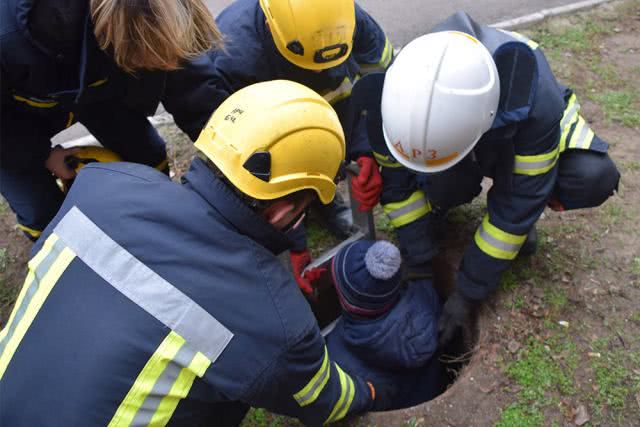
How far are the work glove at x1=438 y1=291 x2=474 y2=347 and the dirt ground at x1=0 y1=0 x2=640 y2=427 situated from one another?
4.2 inches

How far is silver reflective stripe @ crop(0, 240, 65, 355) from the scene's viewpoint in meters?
1.55

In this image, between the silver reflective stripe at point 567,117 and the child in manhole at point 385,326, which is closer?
the child in manhole at point 385,326

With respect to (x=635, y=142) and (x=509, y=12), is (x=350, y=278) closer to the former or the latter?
(x=635, y=142)

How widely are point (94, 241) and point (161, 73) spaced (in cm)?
106

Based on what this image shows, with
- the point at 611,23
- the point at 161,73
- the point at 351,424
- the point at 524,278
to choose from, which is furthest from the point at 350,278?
the point at 611,23

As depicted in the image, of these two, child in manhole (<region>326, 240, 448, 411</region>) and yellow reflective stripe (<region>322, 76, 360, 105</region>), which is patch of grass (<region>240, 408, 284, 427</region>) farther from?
yellow reflective stripe (<region>322, 76, 360, 105</region>)

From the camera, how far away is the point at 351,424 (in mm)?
2426

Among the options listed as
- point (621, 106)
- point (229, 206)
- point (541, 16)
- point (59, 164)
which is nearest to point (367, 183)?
point (229, 206)

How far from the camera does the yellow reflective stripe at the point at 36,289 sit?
1510 millimetres

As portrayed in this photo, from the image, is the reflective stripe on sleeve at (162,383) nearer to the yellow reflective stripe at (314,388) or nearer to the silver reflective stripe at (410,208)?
the yellow reflective stripe at (314,388)

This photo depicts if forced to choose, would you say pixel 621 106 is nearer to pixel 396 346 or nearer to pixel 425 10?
pixel 396 346

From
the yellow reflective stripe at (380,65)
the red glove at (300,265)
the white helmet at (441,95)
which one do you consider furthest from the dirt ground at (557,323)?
the white helmet at (441,95)

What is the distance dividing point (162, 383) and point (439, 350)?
1910 millimetres

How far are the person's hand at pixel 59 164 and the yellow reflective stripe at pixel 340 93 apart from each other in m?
Result: 1.41
